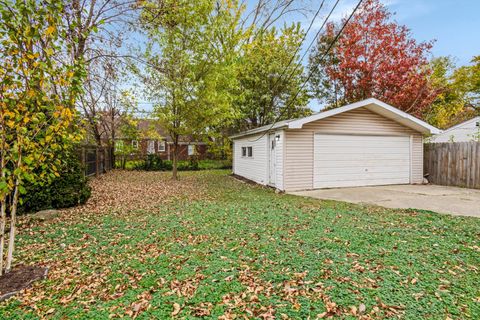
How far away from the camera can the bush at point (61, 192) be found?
18.9 ft

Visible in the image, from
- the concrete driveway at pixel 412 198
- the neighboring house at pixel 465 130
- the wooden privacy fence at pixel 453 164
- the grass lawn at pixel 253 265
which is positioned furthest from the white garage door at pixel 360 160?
the neighboring house at pixel 465 130

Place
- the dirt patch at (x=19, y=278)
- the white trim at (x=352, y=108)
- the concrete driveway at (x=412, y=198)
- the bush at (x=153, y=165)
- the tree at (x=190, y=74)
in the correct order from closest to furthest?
the dirt patch at (x=19, y=278)
the concrete driveway at (x=412, y=198)
the white trim at (x=352, y=108)
the tree at (x=190, y=74)
the bush at (x=153, y=165)

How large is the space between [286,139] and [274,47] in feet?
39.6

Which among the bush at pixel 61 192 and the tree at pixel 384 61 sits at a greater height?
the tree at pixel 384 61

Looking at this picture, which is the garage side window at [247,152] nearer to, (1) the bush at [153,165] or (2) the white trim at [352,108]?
(2) the white trim at [352,108]

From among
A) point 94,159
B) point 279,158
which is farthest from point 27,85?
point 94,159

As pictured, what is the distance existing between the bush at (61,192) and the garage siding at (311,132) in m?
6.16

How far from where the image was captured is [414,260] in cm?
336

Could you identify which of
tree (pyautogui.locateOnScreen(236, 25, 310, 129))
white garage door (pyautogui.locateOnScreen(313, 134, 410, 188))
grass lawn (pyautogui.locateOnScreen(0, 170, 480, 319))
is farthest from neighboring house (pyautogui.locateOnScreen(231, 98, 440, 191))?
tree (pyautogui.locateOnScreen(236, 25, 310, 129))

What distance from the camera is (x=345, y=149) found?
985 centimetres

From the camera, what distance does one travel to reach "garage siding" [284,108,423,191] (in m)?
Result: 9.15

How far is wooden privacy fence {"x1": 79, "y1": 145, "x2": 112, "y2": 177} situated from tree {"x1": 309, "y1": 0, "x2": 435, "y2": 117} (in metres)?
12.9

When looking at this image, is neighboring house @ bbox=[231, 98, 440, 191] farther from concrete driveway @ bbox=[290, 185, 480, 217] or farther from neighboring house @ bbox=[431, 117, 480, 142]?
neighboring house @ bbox=[431, 117, 480, 142]

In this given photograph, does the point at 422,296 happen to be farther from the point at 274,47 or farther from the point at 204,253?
the point at 274,47
